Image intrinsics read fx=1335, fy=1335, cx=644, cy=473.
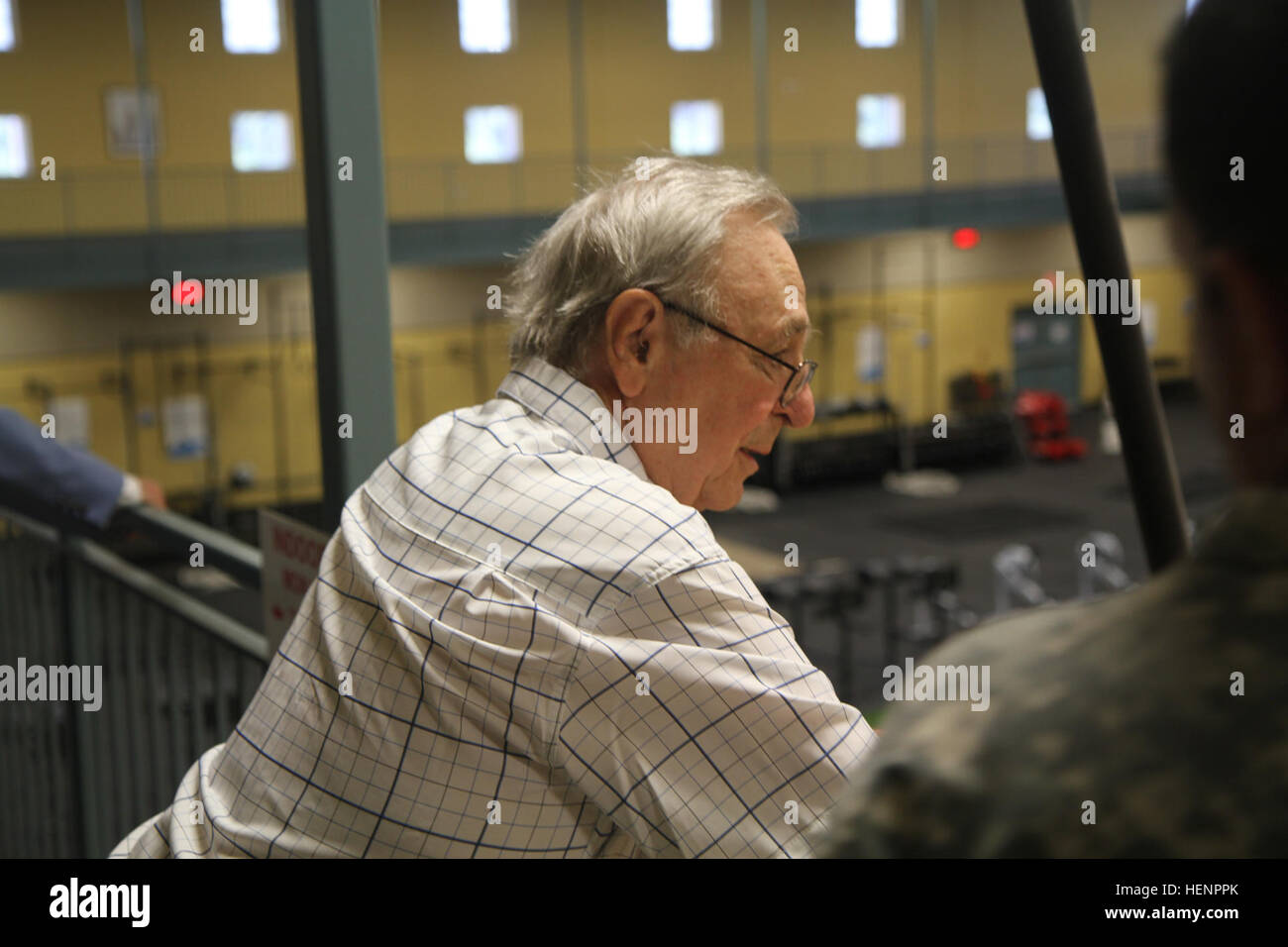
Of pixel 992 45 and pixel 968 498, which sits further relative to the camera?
pixel 992 45

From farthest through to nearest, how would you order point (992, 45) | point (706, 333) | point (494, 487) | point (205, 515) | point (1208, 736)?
point (992, 45) < point (205, 515) < point (706, 333) < point (494, 487) < point (1208, 736)

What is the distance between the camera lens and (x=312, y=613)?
1.29 metres

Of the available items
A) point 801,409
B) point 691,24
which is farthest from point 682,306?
point 691,24

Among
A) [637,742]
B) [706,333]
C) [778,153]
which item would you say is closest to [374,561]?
[637,742]

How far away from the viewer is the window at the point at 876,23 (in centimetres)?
1563

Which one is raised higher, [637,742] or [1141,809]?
[1141,809]

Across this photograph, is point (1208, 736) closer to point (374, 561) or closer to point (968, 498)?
point (374, 561)

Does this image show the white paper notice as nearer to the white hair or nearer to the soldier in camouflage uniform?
the white hair

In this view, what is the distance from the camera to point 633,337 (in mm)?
1436

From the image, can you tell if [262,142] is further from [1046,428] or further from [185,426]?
[1046,428]

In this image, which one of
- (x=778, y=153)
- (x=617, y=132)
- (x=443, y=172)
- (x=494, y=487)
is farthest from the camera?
(x=778, y=153)
